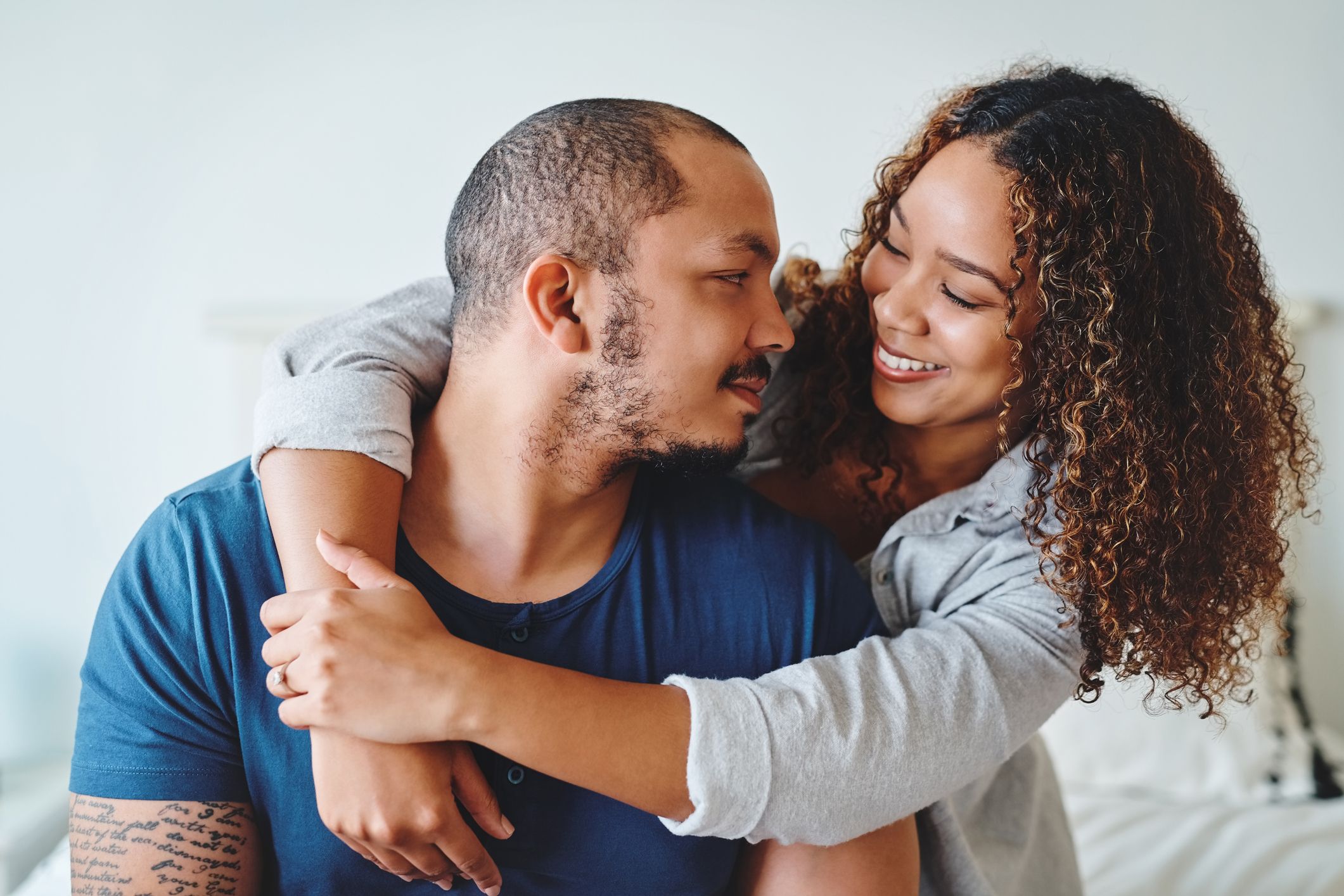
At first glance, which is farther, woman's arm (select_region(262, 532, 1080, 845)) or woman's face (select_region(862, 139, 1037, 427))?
woman's face (select_region(862, 139, 1037, 427))

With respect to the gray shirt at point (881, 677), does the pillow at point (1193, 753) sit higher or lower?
lower

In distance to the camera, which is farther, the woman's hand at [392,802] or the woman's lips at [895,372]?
the woman's lips at [895,372]

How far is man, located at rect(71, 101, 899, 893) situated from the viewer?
1.06m

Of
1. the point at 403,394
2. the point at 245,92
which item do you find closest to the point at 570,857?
the point at 403,394

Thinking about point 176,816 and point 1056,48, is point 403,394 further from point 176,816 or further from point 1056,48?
point 1056,48

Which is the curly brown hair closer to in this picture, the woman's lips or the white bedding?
the woman's lips

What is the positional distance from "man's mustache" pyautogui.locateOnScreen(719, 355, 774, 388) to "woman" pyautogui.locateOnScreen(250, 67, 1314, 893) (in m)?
0.20

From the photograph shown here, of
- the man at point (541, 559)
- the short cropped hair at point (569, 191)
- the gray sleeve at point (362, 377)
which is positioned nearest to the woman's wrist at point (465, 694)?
the man at point (541, 559)

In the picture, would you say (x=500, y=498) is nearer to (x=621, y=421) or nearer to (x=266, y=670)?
(x=621, y=421)

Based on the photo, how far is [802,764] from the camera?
3.26ft

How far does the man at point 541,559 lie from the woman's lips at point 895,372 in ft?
0.80

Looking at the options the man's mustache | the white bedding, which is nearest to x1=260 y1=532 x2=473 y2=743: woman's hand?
the man's mustache

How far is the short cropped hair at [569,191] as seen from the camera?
110 cm

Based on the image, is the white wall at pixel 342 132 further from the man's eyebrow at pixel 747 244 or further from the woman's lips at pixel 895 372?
the man's eyebrow at pixel 747 244
